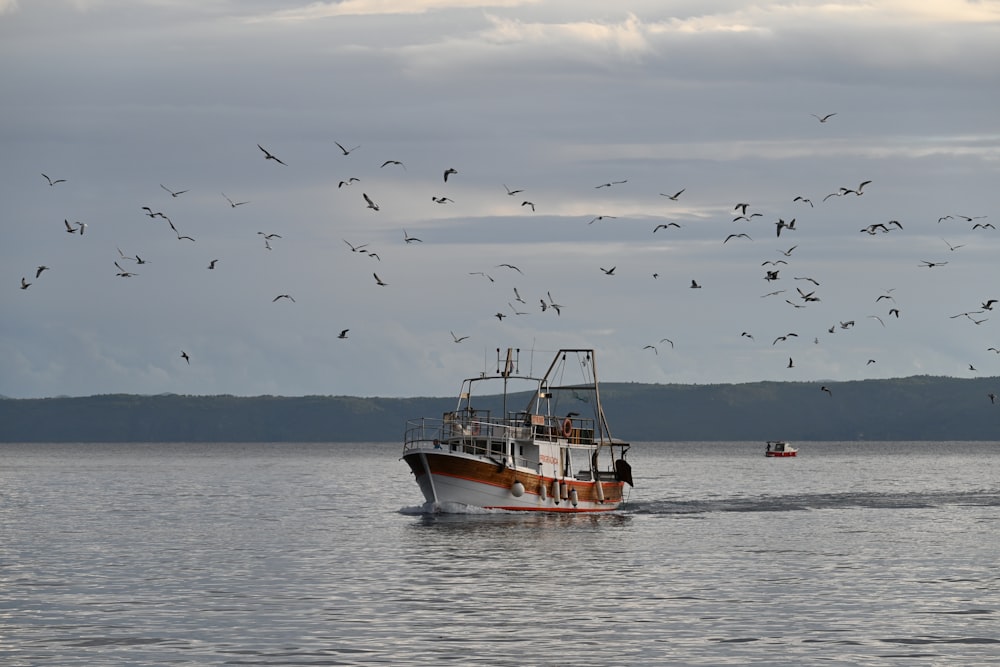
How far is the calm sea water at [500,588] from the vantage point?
3581 centimetres

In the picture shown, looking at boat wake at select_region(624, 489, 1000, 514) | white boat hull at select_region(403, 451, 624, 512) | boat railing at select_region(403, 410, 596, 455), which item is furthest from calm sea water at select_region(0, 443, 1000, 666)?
boat railing at select_region(403, 410, 596, 455)

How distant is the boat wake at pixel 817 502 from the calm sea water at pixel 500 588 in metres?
3.50

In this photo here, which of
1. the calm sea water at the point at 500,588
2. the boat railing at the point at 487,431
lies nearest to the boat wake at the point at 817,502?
the calm sea water at the point at 500,588

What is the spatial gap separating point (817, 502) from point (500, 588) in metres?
71.3

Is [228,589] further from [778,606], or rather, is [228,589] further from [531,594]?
[778,606]

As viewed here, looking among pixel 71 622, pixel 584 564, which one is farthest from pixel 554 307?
pixel 71 622

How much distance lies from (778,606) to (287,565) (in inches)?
898

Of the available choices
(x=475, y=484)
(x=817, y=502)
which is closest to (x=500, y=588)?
(x=475, y=484)

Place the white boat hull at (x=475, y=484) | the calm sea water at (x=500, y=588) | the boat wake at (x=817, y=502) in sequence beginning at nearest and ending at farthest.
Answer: the calm sea water at (x=500, y=588) → the white boat hull at (x=475, y=484) → the boat wake at (x=817, y=502)

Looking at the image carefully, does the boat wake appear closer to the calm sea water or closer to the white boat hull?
the calm sea water

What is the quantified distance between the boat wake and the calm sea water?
3.50 metres

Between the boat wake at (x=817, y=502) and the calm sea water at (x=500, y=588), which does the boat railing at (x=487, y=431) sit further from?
the boat wake at (x=817, y=502)

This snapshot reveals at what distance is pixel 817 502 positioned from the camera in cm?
11544

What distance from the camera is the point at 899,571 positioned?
55.2 meters
